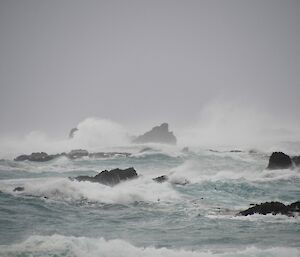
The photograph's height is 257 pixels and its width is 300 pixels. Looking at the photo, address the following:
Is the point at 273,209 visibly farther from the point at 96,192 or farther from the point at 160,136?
the point at 160,136

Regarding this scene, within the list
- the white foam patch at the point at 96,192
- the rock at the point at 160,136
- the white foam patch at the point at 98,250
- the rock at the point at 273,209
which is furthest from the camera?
the rock at the point at 160,136

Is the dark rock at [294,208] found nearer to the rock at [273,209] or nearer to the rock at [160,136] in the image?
the rock at [273,209]

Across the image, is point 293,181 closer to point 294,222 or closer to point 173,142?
point 294,222

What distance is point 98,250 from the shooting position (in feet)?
52.0

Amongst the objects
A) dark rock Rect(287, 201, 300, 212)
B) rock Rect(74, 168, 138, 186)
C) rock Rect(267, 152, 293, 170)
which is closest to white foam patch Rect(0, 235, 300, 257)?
dark rock Rect(287, 201, 300, 212)

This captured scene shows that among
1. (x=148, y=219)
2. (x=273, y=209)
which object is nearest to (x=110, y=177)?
(x=148, y=219)

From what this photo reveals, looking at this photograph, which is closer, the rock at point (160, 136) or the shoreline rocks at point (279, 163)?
the shoreline rocks at point (279, 163)

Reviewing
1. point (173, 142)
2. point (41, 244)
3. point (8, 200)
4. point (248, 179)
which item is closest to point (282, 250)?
point (41, 244)

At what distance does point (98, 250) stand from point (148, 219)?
744cm

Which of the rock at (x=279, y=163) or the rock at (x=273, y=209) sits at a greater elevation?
the rock at (x=279, y=163)

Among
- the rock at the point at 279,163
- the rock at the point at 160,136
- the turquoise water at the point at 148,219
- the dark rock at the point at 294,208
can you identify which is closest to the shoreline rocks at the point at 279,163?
the rock at the point at 279,163

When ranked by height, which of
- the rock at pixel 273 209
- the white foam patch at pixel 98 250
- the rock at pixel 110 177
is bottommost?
the white foam patch at pixel 98 250

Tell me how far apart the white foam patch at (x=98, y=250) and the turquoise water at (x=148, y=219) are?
0.12 feet

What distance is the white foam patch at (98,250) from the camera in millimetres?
15164
